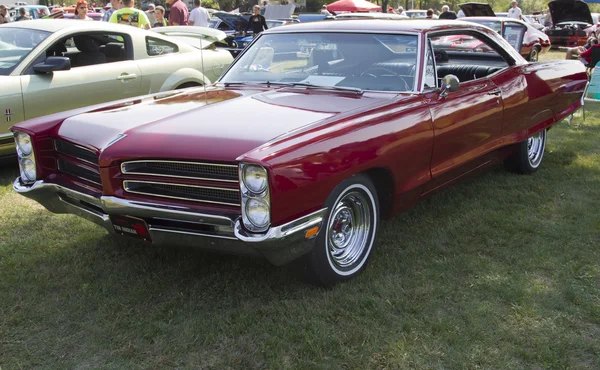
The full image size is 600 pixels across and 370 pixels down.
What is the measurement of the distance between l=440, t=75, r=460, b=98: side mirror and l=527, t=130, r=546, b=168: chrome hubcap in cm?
190

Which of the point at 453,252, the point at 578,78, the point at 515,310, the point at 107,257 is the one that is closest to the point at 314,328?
the point at 515,310

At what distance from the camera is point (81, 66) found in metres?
5.97

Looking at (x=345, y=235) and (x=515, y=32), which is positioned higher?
(x=515, y=32)

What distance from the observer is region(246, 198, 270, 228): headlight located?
277 cm

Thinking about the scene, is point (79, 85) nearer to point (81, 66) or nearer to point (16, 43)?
point (81, 66)

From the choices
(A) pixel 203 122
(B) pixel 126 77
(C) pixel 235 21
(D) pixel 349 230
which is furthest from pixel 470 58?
(C) pixel 235 21

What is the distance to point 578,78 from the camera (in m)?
5.96

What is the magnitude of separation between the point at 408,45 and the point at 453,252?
1469 millimetres

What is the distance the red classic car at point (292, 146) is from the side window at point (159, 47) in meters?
2.17

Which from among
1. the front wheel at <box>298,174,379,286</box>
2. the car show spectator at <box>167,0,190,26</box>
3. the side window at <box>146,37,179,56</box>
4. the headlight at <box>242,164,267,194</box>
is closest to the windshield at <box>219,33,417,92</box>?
the front wheel at <box>298,174,379,286</box>

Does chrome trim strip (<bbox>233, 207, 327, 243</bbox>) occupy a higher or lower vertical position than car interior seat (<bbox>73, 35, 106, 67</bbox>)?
lower

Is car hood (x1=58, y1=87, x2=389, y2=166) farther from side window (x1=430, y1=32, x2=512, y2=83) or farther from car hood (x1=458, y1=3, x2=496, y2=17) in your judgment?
car hood (x1=458, y1=3, x2=496, y2=17)

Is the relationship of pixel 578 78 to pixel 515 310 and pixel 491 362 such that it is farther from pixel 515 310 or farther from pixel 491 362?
pixel 491 362

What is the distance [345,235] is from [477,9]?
46.5 ft
